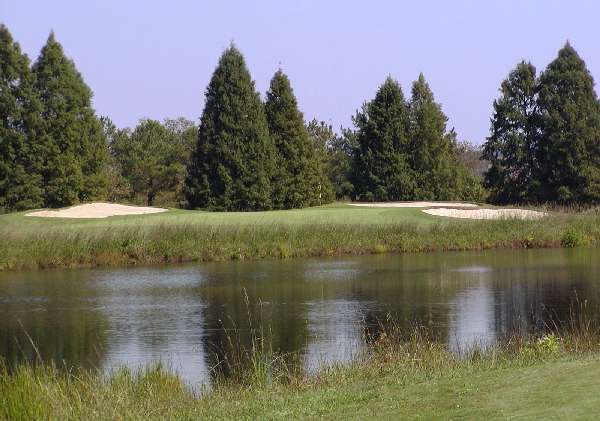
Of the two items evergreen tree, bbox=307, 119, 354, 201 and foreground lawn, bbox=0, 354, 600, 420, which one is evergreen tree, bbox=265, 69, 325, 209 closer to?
evergreen tree, bbox=307, 119, 354, 201

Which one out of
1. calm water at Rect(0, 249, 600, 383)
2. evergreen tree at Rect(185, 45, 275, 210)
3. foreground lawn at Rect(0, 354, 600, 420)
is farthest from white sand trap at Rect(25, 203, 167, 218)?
foreground lawn at Rect(0, 354, 600, 420)

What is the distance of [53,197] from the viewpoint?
126 ft

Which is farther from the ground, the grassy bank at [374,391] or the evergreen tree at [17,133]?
the evergreen tree at [17,133]

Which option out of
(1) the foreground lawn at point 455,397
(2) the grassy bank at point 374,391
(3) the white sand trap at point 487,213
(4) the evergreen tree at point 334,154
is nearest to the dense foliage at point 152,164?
(4) the evergreen tree at point 334,154

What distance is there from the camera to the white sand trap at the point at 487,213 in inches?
1312

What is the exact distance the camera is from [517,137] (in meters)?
43.4

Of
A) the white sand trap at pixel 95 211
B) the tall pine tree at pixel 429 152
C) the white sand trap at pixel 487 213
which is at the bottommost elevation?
the white sand trap at pixel 487 213

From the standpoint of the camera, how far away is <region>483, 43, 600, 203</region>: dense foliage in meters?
42.1

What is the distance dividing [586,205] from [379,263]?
17.8 meters

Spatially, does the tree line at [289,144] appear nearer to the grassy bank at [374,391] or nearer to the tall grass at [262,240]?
the tall grass at [262,240]

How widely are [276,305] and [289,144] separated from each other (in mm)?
24753

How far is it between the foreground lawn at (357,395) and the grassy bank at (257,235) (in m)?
16.7

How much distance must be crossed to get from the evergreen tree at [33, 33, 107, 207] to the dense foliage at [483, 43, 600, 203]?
18.6 meters

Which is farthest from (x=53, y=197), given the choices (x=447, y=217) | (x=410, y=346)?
(x=410, y=346)
